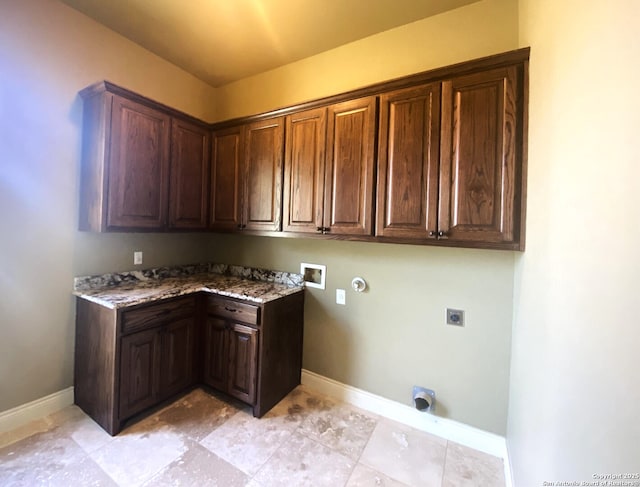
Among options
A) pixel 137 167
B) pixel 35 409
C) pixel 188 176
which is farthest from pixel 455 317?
pixel 35 409

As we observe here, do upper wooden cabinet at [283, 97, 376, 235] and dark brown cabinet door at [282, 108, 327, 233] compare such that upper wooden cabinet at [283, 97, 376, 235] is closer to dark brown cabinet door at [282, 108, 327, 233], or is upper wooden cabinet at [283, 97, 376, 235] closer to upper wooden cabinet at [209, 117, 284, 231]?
dark brown cabinet door at [282, 108, 327, 233]

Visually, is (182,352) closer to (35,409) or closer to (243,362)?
(243,362)

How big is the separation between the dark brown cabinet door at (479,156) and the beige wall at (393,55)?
53 cm

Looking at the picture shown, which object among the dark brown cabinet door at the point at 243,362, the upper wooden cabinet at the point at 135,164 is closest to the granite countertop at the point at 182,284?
the dark brown cabinet door at the point at 243,362

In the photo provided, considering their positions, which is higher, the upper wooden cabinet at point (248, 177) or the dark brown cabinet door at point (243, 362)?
the upper wooden cabinet at point (248, 177)

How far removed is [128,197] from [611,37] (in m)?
2.64

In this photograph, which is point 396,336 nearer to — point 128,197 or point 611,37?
point 611,37

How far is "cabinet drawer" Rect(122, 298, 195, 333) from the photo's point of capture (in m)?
1.83

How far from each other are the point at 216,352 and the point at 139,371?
0.55 m

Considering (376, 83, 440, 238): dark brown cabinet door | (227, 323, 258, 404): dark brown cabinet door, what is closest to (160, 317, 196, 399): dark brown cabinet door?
(227, 323, 258, 404): dark brown cabinet door

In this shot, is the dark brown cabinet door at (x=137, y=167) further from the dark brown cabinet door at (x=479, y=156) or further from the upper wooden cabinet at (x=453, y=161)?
the dark brown cabinet door at (x=479, y=156)

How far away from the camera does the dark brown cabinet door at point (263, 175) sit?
2.22m

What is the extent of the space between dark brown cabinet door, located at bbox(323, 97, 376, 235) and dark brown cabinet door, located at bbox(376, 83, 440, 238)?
0.25ft

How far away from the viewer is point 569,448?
2.44 ft
